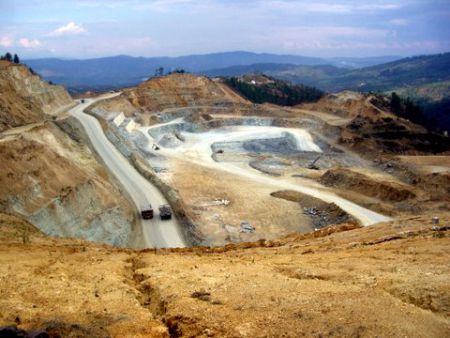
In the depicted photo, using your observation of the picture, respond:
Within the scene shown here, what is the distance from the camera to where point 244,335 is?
12.0m

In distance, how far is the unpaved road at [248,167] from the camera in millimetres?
46375

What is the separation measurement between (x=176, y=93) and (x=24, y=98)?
51229 mm

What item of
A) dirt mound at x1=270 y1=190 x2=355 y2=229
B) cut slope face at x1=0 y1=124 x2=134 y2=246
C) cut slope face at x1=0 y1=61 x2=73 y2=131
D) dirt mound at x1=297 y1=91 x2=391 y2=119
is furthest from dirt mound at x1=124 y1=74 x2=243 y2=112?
cut slope face at x1=0 y1=124 x2=134 y2=246

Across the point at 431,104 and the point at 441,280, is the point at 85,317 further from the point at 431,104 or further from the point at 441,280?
the point at 431,104

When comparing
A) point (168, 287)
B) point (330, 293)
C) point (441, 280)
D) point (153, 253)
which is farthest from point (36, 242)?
point (441, 280)

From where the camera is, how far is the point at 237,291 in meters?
15.0

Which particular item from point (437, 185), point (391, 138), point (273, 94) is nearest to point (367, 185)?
point (437, 185)

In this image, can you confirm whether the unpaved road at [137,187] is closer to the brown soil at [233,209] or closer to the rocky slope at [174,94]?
the brown soil at [233,209]

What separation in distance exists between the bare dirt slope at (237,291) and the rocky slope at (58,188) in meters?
9.96

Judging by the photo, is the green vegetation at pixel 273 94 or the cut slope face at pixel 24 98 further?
the green vegetation at pixel 273 94

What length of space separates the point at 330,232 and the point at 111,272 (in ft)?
52.3

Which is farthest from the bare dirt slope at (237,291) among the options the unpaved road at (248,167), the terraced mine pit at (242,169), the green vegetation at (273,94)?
the green vegetation at (273,94)

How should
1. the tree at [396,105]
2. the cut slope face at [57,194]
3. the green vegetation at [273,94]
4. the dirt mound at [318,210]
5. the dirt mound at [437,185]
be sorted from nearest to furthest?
the cut slope face at [57,194]
the dirt mound at [318,210]
the dirt mound at [437,185]
the tree at [396,105]
the green vegetation at [273,94]

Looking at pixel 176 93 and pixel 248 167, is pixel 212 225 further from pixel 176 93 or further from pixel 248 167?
pixel 176 93
